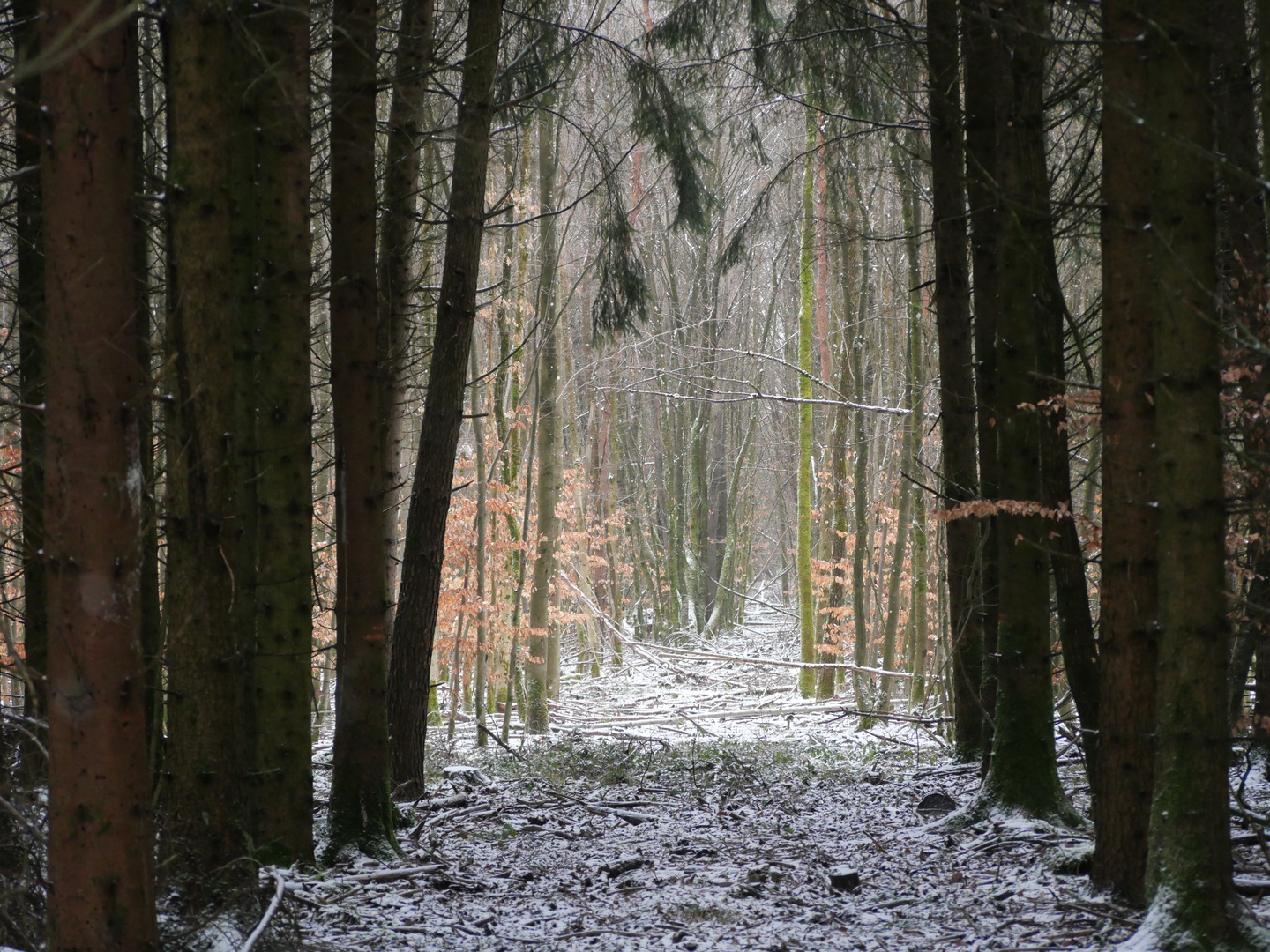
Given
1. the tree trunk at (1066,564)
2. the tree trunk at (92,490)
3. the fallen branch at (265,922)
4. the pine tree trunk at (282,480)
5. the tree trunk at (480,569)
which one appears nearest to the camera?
the tree trunk at (92,490)

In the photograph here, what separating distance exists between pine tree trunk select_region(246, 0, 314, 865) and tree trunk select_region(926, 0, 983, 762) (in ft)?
15.0

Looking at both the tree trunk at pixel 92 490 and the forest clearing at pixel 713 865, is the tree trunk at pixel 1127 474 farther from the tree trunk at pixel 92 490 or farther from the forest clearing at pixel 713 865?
the tree trunk at pixel 92 490

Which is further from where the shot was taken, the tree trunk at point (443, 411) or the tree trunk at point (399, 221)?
the tree trunk at point (443, 411)

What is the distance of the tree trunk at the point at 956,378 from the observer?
23.9ft

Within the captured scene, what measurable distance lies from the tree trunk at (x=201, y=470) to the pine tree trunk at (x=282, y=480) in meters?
0.86

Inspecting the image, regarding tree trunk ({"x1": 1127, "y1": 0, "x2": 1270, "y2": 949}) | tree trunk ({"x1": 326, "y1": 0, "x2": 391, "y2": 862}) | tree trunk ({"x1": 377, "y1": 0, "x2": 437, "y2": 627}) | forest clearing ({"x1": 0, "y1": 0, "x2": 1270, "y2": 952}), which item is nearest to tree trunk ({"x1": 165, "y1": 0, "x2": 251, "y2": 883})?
forest clearing ({"x1": 0, "y1": 0, "x2": 1270, "y2": 952})

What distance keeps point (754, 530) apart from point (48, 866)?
133 feet

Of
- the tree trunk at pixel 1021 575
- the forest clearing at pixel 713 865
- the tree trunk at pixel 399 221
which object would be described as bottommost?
the forest clearing at pixel 713 865

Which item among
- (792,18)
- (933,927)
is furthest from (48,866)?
(792,18)

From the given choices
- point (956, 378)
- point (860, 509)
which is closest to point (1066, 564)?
point (956, 378)

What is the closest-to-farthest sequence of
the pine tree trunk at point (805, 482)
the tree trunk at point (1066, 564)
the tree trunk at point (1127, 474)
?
1. the tree trunk at point (1127, 474)
2. the tree trunk at point (1066, 564)
3. the pine tree trunk at point (805, 482)

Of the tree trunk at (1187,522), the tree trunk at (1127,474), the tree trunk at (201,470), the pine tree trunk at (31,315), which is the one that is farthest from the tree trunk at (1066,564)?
the pine tree trunk at (31,315)

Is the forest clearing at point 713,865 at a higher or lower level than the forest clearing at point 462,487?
lower

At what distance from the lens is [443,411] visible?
7.09m
